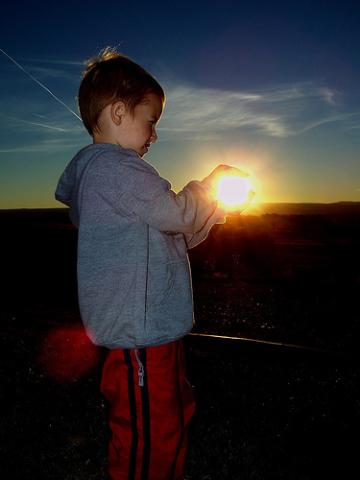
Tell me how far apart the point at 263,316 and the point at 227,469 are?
2.89 m

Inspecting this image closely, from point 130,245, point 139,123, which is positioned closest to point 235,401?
point 130,245

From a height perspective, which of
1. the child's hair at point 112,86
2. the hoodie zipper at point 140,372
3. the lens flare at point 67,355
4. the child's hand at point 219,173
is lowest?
the lens flare at point 67,355

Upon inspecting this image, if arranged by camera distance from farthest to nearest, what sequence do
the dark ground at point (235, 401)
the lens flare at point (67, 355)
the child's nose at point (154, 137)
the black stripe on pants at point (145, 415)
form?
the lens flare at point (67, 355) < the dark ground at point (235, 401) < the child's nose at point (154, 137) < the black stripe on pants at point (145, 415)

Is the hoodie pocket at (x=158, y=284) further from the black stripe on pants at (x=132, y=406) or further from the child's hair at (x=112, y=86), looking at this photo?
the child's hair at (x=112, y=86)

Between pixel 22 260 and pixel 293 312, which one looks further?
pixel 22 260

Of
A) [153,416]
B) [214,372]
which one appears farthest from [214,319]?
[153,416]

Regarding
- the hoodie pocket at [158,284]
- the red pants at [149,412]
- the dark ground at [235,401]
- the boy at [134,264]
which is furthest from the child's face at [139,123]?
the dark ground at [235,401]

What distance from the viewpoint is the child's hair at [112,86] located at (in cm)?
156

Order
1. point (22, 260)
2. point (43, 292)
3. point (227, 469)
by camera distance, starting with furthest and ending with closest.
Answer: point (22, 260) < point (43, 292) < point (227, 469)

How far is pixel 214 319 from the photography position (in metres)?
5.15

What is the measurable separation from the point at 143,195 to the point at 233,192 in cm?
45

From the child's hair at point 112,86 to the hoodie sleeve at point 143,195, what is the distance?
0.23m

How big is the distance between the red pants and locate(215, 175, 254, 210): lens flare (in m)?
0.57

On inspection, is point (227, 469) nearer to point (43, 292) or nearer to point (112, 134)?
point (112, 134)
